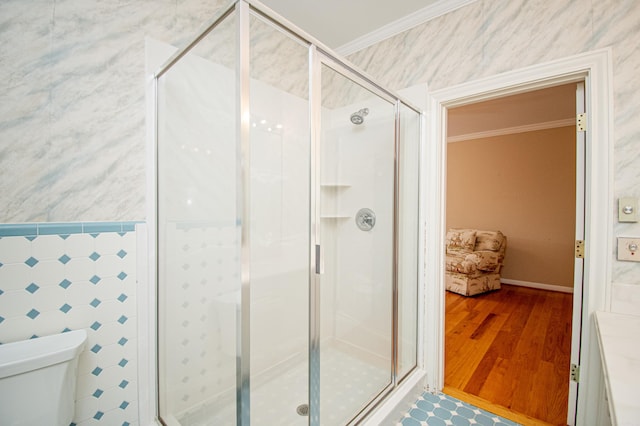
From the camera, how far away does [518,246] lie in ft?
14.8

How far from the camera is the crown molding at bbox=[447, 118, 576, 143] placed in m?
4.07

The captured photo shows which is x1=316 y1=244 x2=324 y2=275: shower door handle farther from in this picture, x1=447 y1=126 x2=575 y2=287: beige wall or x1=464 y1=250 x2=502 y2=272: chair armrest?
x1=447 y1=126 x2=575 y2=287: beige wall

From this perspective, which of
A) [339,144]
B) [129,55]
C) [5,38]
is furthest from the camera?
[339,144]

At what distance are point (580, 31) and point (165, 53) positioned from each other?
214 cm

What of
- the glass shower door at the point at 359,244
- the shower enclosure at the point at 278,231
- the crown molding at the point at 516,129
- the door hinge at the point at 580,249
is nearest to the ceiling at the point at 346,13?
the shower enclosure at the point at 278,231

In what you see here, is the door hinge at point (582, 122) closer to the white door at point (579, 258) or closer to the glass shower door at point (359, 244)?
the white door at point (579, 258)

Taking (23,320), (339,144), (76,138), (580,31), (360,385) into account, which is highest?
(580,31)

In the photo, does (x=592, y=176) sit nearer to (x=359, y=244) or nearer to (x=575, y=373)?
(x=575, y=373)

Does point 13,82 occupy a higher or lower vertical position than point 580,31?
lower

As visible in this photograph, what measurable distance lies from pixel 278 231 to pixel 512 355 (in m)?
2.36

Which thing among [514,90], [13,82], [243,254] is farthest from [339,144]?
[13,82]

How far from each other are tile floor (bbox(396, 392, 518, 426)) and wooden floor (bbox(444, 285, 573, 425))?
7 cm

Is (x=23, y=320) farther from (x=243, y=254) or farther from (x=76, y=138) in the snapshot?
(x=243, y=254)

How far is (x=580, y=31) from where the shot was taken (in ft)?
4.56
